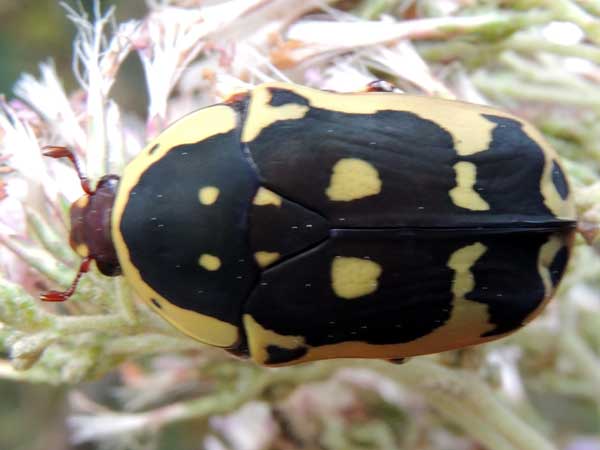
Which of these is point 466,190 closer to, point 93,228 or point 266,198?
point 266,198

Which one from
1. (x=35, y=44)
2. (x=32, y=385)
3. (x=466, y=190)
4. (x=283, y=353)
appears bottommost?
(x=32, y=385)

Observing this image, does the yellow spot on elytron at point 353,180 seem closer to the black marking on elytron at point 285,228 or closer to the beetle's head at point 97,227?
the black marking on elytron at point 285,228

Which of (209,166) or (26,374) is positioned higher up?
(209,166)

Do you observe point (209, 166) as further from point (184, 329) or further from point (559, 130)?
point (559, 130)

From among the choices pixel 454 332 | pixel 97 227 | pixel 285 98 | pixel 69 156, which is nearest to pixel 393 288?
pixel 454 332

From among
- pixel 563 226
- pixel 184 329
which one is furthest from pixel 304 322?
pixel 563 226

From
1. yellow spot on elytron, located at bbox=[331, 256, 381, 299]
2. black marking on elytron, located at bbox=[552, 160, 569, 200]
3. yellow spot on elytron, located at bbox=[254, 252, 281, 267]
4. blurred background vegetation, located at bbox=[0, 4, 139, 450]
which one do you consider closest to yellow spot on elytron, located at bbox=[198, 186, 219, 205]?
yellow spot on elytron, located at bbox=[254, 252, 281, 267]
